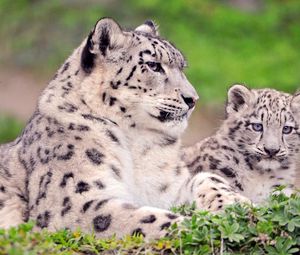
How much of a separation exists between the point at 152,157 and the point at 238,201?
1.10 metres

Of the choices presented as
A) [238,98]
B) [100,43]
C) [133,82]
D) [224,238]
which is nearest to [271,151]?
[238,98]

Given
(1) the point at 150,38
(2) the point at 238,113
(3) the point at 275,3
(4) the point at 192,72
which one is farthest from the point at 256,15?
(1) the point at 150,38

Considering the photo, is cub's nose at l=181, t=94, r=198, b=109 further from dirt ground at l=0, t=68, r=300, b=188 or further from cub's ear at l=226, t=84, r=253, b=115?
dirt ground at l=0, t=68, r=300, b=188

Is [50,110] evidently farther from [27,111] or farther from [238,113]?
[27,111]

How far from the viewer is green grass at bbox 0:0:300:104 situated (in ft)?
77.8

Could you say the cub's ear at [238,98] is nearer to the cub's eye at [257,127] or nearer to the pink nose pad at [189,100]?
the cub's eye at [257,127]

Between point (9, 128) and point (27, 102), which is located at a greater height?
point (27, 102)

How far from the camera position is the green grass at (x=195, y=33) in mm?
23703

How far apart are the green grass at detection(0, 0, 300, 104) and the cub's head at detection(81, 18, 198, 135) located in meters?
12.0

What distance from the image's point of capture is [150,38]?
11.1m

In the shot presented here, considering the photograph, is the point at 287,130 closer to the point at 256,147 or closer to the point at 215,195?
the point at 256,147

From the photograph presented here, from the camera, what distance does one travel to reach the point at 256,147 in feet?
40.2

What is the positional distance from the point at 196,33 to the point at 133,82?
48.0 ft

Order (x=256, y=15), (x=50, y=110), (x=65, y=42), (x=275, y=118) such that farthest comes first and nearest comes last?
(x=256, y=15) < (x=65, y=42) < (x=275, y=118) < (x=50, y=110)
